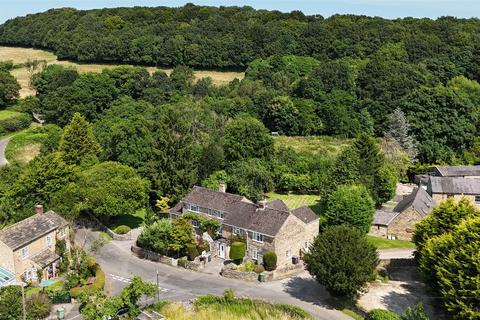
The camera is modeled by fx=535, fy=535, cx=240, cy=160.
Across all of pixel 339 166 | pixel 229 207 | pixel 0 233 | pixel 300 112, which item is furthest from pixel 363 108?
pixel 0 233

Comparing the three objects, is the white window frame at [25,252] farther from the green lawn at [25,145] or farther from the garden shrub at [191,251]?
the green lawn at [25,145]

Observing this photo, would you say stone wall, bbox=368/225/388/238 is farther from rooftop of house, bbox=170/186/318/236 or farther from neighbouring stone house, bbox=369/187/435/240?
rooftop of house, bbox=170/186/318/236

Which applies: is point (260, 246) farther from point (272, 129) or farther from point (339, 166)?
point (272, 129)

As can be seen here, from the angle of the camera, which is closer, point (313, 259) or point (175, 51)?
point (313, 259)

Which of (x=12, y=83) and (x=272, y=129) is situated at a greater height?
(x=12, y=83)

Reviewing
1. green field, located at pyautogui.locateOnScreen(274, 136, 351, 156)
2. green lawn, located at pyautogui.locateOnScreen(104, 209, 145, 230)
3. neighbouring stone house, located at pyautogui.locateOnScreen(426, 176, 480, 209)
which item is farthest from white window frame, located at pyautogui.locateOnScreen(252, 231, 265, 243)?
green field, located at pyautogui.locateOnScreen(274, 136, 351, 156)

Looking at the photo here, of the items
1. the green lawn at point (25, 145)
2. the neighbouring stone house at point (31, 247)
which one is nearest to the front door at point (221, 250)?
the neighbouring stone house at point (31, 247)

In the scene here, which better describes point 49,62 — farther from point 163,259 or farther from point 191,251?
point 191,251
